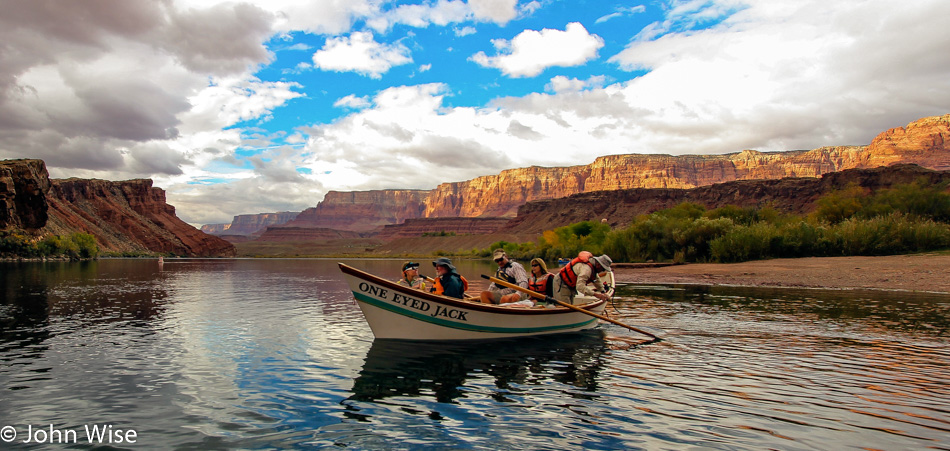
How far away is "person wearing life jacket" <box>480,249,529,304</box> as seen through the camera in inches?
588

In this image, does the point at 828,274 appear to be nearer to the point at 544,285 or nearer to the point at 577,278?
the point at 577,278

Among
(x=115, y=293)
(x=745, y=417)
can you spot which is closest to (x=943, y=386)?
(x=745, y=417)

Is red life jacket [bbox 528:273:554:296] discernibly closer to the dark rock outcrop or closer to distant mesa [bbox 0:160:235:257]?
the dark rock outcrop

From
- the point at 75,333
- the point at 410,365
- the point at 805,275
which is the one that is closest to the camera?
the point at 410,365

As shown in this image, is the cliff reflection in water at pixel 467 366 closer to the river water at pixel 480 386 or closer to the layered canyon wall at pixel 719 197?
the river water at pixel 480 386

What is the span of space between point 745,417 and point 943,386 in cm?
504

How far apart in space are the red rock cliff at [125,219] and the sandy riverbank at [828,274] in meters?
114

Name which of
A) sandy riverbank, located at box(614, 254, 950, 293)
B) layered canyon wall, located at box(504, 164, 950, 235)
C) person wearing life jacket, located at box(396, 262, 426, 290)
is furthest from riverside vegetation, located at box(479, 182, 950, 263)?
person wearing life jacket, located at box(396, 262, 426, 290)

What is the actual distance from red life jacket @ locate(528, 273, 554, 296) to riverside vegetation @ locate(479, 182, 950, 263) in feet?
120

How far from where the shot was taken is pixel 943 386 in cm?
981

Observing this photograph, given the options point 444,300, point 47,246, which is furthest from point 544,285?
point 47,246

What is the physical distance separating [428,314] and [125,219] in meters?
173

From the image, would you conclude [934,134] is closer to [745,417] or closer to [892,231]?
[892,231]

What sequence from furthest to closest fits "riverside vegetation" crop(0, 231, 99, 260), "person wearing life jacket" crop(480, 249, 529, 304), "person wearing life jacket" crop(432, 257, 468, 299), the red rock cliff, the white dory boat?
the red rock cliff → "riverside vegetation" crop(0, 231, 99, 260) → "person wearing life jacket" crop(480, 249, 529, 304) → "person wearing life jacket" crop(432, 257, 468, 299) → the white dory boat
